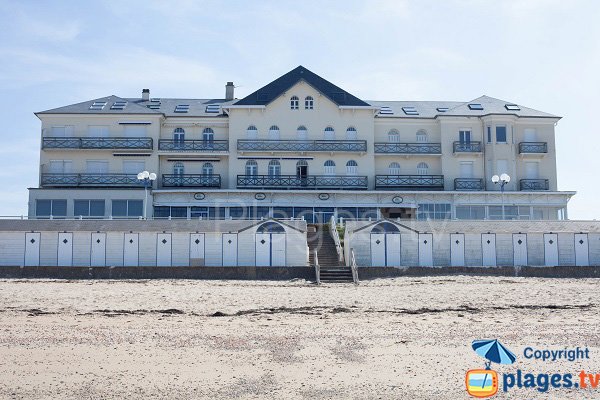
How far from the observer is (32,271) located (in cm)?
3266

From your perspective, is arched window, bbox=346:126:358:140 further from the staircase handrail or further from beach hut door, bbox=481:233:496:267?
beach hut door, bbox=481:233:496:267

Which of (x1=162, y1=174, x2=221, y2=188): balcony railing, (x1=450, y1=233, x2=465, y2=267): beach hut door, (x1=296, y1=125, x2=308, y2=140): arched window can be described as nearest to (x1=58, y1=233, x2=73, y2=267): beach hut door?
(x1=162, y1=174, x2=221, y2=188): balcony railing

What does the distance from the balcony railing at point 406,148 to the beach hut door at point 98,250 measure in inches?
900

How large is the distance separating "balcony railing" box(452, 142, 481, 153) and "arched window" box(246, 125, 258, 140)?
47.8 feet

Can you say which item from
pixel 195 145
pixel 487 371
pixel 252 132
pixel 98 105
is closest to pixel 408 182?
pixel 252 132

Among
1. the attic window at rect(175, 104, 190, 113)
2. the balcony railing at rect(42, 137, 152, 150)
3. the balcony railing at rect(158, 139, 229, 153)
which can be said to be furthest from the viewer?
the attic window at rect(175, 104, 190, 113)

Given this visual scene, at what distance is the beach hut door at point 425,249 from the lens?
114ft

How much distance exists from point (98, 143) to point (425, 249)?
25.8m

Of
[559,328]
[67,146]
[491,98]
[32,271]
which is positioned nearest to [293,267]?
[32,271]

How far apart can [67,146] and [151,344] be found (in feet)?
116

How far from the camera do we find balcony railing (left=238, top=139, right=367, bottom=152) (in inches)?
1916

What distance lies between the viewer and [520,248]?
35438 millimetres

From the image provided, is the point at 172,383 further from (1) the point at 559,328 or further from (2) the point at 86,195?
(2) the point at 86,195

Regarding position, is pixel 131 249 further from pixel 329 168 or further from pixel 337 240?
pixel 329 168
